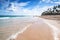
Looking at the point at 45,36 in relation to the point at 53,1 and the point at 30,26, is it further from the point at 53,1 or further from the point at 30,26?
the point at 53,1

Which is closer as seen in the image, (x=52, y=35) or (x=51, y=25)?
(x=52, y=35)

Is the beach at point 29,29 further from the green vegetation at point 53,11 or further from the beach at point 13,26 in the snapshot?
the green vegetation at point 53,11

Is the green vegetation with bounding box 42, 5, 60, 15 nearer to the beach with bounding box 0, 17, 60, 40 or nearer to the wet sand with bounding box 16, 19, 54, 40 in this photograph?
the beach with bounding box 0, 17, 60, 40

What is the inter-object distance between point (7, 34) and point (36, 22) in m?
0.49

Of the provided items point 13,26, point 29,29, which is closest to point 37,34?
point 29,29

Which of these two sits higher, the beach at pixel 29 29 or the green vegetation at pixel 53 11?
the green vegetation at pixel 53 11

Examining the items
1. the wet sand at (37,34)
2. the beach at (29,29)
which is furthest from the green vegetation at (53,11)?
the wet sand at (37,34)

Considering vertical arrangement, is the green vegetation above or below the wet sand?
above

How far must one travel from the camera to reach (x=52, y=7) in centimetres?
195

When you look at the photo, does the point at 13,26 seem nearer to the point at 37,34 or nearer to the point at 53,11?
the point at 37,34

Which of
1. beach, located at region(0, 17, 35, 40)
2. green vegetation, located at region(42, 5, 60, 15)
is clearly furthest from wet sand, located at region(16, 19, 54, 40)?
green vegetation, located at region(42, 5, 60, 15)

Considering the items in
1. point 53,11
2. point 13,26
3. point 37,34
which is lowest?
point 37,34

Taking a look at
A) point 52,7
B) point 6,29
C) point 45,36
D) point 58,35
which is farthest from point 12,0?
point 58,35

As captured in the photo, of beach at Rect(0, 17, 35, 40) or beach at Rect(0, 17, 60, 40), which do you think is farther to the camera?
beach at Rect(0, 17, 35, 40)
